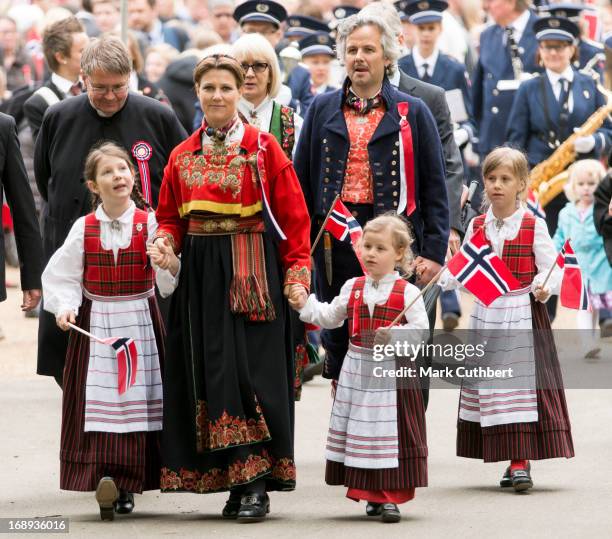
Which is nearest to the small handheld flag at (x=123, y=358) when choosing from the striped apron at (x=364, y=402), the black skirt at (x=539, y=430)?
the striped apron at (x=364, y=402)

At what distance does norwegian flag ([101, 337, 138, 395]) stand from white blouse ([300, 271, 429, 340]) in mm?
733

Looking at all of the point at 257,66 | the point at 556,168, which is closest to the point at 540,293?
the point at 257,66

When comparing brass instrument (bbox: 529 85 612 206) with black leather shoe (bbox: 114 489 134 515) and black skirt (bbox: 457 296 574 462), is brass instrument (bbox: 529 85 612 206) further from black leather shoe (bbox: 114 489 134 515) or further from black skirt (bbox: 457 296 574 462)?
black leather shoe (bbox: 114 489 134 515)

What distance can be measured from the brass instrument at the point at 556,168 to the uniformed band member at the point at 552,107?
5 cm

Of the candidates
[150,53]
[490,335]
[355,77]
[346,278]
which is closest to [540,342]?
[490,335]

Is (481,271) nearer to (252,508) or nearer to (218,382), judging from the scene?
(218,382)

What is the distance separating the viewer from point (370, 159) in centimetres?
869

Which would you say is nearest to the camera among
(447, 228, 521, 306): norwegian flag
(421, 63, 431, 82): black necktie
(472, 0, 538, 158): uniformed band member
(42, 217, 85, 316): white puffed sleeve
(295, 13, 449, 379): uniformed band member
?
(42, 217, 85, 316): white puffed sleeve

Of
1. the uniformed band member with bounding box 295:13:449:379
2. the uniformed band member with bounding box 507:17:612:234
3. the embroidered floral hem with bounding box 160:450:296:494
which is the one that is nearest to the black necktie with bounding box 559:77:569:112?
the uniformed band member with bounding box 507:17:612:234

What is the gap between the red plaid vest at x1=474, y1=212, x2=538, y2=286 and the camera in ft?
28.6

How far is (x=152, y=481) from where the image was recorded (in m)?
8.23

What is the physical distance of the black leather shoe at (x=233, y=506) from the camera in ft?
26.6

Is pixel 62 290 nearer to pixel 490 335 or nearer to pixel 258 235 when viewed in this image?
pixel 258 235

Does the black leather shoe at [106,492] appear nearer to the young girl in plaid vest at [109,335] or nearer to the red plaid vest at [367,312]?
the young girl in plaid vest at [109,335]
